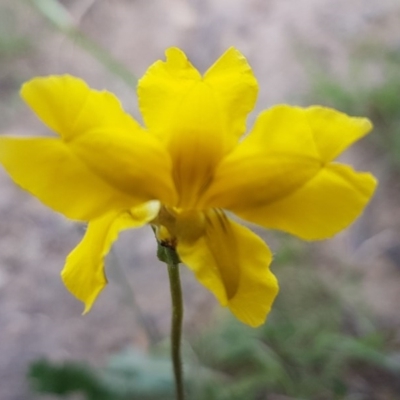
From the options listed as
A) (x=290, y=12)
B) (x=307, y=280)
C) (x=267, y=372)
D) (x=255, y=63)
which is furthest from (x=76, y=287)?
(x=290, y=12)

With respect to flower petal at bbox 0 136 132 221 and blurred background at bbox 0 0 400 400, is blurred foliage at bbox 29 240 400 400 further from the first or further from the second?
flower petal at bbox 0 136 132 221

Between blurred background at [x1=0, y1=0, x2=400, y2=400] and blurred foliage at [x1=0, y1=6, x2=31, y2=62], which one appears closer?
blurred background at [x1=0, y1=0, x2=400, y2=400]

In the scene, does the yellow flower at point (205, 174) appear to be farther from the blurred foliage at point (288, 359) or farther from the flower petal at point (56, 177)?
the blurred foliage at point (288, 359)

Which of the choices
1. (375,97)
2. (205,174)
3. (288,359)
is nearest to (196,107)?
(205,174)

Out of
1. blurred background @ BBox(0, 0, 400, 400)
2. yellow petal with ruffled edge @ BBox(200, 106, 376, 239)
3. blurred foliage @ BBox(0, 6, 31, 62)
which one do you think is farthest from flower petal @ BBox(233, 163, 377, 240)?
blurred foliage @ BBox(0, 6, 31, 62)

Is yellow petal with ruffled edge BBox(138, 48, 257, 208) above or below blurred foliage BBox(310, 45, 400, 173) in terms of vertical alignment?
below

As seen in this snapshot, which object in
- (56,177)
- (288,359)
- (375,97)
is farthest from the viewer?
(375,97)

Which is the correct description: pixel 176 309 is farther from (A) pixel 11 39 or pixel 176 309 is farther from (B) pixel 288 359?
(A) pixel 11 39
